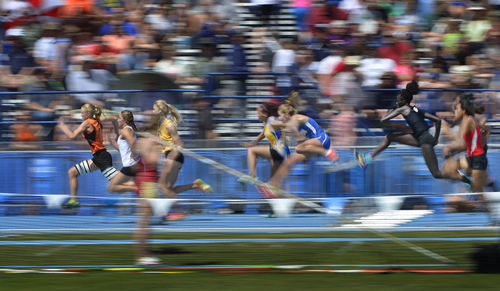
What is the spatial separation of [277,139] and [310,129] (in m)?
0.52

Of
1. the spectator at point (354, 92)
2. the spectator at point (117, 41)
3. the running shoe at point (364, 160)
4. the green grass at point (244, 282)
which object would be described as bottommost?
the green grass at point (244, 282)

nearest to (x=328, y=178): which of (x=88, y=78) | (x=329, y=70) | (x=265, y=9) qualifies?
(x=329, y=70)

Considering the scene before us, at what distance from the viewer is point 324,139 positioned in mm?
9461

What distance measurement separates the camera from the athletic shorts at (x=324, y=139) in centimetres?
943

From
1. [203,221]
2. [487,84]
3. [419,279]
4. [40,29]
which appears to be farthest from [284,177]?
[40,29]

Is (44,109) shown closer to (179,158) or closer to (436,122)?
(179,158)

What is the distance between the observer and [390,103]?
974cm

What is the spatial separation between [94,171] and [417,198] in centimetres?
506

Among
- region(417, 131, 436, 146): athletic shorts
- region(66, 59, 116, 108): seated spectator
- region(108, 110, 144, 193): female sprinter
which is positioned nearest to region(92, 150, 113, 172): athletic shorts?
region(108, 110, 144, 193): female sprinter

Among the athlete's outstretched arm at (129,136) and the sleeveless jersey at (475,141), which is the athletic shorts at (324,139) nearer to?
the sleeveless jersey at (475,141)

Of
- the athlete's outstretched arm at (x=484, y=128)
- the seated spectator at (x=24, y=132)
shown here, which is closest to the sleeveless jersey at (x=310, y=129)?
the athlete's outstretched arm at (x=484, y=128)

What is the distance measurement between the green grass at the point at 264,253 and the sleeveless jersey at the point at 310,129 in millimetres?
2131

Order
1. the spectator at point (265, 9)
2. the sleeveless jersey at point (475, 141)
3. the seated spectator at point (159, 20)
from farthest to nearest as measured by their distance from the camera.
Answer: the spectator at point (265, 9) < the seated spectator at point (159, 20) < the sleeveless jersey at point (475, 141)

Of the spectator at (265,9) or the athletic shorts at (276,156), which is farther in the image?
the spectator at (265,9)
